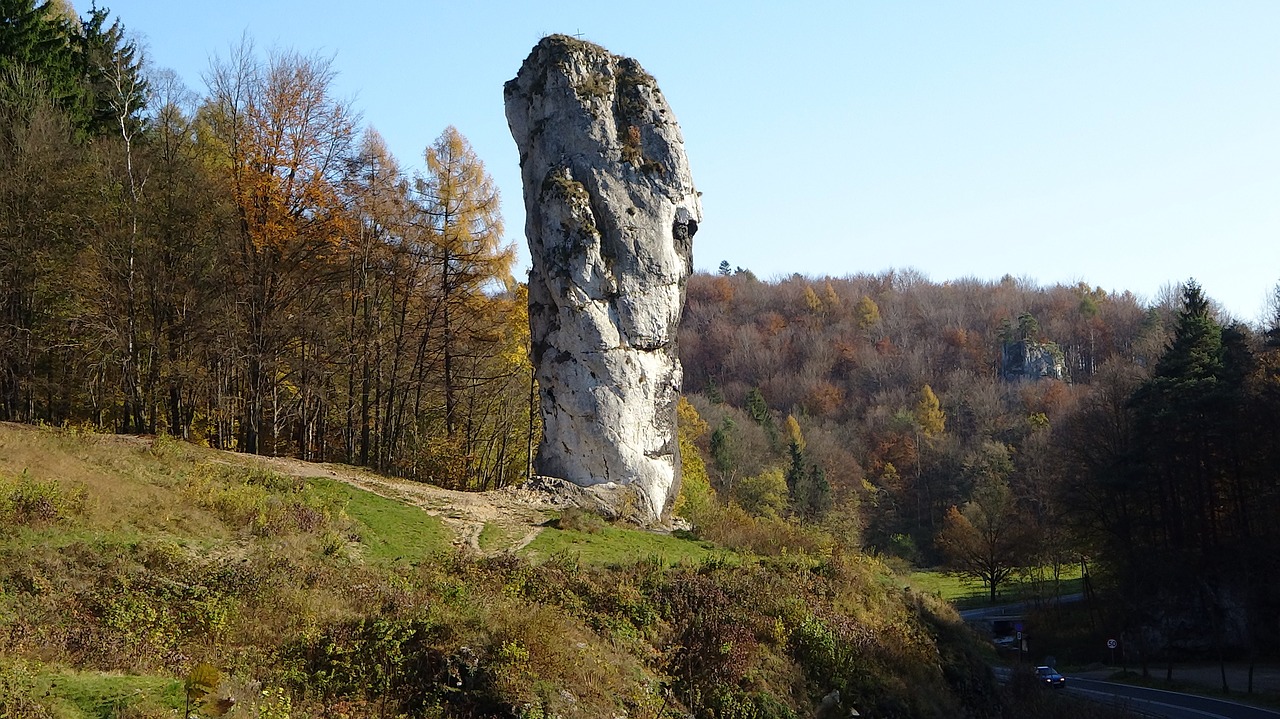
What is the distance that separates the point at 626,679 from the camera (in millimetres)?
13461

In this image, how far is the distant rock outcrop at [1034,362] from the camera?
100m

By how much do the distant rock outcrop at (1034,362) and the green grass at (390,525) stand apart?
90.2m

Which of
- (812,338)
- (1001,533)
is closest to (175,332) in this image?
(1001,533)

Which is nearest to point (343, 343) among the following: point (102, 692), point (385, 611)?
point (385, 611)

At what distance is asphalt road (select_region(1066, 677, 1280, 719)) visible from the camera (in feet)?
86.0

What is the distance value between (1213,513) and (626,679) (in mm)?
31813

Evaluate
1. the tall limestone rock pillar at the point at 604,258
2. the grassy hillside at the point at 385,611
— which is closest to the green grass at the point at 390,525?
the grassy hillside at the point at 385,611

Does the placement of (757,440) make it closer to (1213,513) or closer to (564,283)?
(1213,513)

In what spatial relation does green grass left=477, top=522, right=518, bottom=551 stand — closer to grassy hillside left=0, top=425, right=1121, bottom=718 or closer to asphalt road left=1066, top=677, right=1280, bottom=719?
grassy hillside left=0, top=425, right=1121, bottom=718

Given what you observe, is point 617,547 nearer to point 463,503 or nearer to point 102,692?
point 463,503

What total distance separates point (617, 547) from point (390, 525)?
4.64 meters

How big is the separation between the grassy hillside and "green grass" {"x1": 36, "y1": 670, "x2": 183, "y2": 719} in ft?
0.08

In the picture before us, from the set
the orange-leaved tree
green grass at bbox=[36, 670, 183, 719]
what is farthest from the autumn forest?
green grass at bbox=[36, 670, 183, 719]

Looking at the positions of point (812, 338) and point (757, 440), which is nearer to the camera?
point (757, 440)
